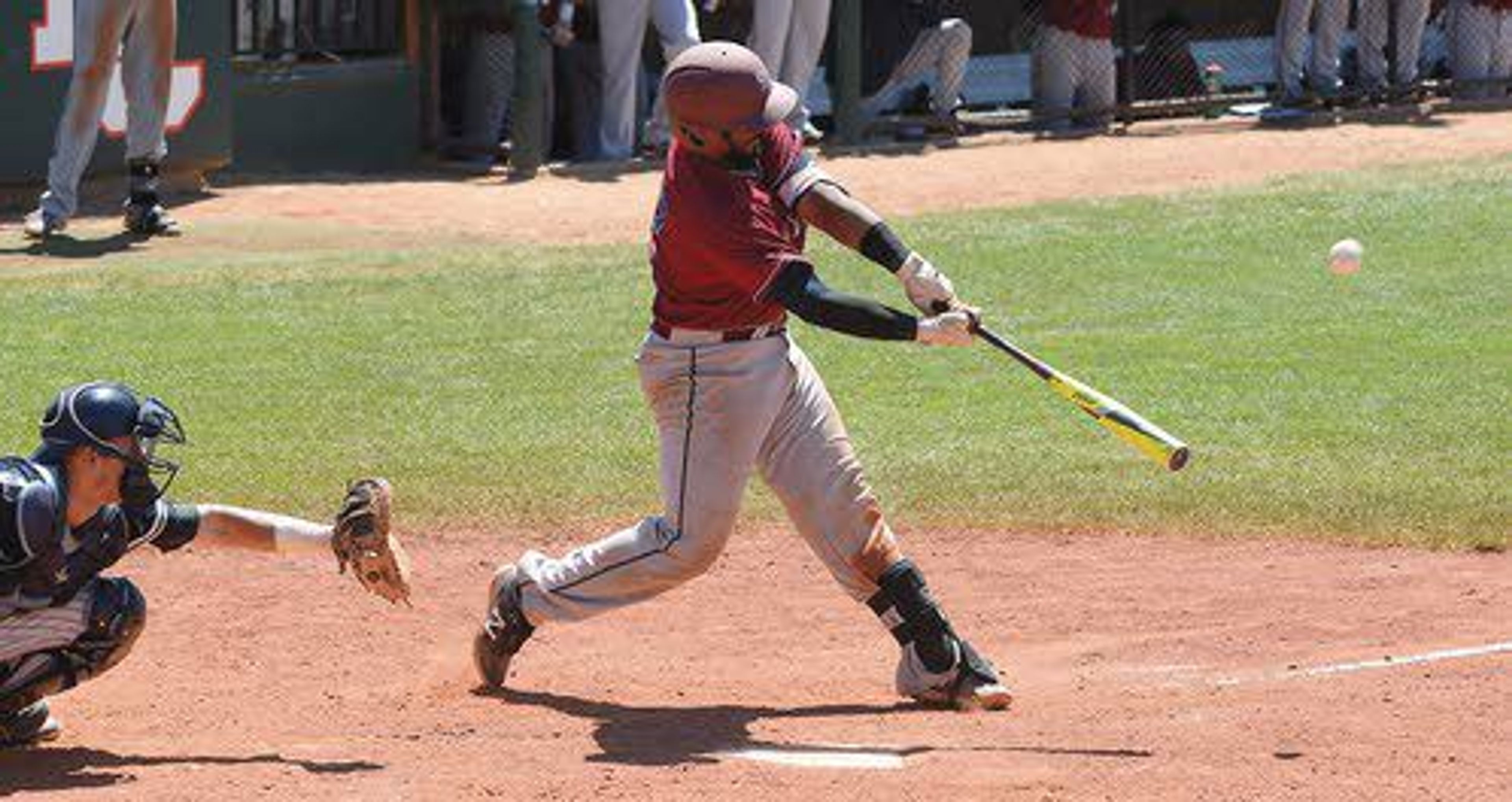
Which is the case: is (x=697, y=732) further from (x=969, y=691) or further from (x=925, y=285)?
(x=925, y=285)

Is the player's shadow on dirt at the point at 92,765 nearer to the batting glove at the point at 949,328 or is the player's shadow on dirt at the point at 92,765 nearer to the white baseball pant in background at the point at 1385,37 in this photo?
the batting glove at the point at 949,328

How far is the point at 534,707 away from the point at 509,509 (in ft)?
9.01

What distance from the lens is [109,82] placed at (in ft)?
49.3

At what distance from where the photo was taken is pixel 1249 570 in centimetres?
965

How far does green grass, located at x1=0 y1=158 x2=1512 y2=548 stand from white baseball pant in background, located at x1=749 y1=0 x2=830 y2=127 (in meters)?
1.88

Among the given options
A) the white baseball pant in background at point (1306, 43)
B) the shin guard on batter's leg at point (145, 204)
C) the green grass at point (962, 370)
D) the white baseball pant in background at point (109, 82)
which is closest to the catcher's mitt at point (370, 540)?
the green grass at point (962, 370)

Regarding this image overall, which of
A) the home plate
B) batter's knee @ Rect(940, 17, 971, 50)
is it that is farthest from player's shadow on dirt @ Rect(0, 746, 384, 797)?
batter's knee @ Rect(940, 17, 971, 50)

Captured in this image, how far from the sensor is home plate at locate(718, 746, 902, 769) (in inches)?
275

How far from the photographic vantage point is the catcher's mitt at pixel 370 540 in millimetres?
7363

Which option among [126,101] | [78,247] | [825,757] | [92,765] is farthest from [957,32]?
[92,765]

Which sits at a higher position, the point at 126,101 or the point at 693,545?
the point at 126,101

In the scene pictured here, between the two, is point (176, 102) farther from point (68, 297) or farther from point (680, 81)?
point (680, 81)

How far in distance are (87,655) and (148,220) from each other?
834 centimetres

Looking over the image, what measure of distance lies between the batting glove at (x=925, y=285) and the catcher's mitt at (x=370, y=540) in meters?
1.39
